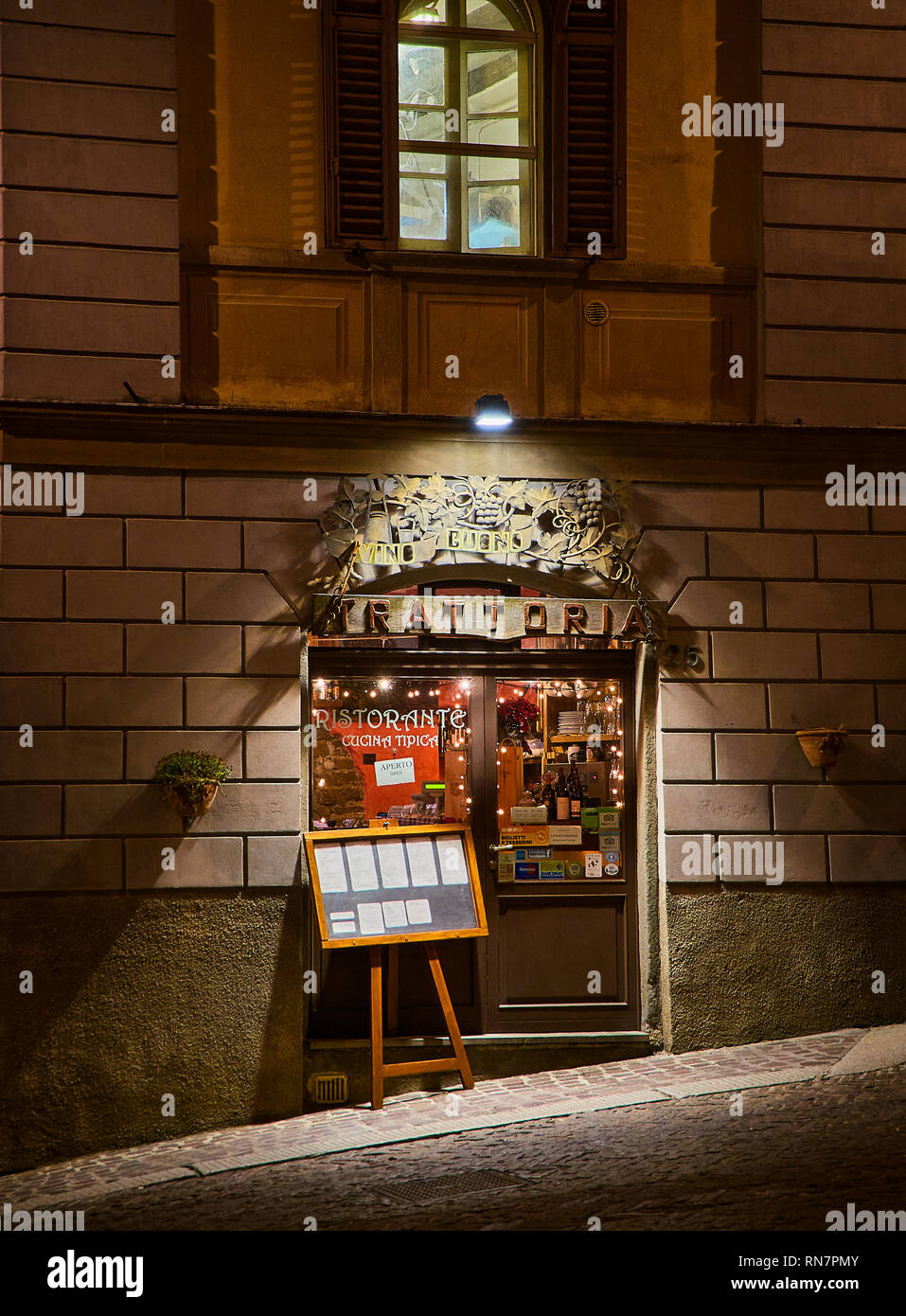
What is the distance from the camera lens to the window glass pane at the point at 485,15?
9031mm

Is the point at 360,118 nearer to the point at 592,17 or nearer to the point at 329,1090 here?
the point at 592,17

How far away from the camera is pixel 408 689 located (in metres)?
8.57

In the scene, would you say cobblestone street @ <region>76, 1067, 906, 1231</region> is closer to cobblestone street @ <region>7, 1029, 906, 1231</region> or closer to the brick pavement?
cobblestone street @ <region>7, 1029, 906, 1231</region>

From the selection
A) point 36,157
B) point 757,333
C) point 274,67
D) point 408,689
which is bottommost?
point 408,689

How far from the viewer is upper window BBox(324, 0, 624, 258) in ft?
29.0

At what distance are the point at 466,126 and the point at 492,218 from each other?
696 millimetres

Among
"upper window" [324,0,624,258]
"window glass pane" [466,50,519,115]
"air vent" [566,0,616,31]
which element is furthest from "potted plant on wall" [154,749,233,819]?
"air vent" [566,0,616,31]

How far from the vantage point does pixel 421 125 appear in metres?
8.96

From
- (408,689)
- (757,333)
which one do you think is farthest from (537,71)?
(408,689)

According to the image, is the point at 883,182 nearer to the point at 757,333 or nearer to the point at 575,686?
the point at 757,333

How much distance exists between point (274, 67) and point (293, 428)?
2632 mm

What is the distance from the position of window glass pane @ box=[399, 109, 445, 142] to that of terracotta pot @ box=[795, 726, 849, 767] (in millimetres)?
5039

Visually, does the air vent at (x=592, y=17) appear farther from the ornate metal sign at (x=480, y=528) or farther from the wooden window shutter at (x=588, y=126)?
the ornate metal sign at (x=480, y=528)

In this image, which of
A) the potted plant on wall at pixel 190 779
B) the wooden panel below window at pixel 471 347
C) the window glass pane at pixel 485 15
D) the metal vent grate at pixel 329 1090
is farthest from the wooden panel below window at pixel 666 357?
the metal vent grate at pixel 329 1090
